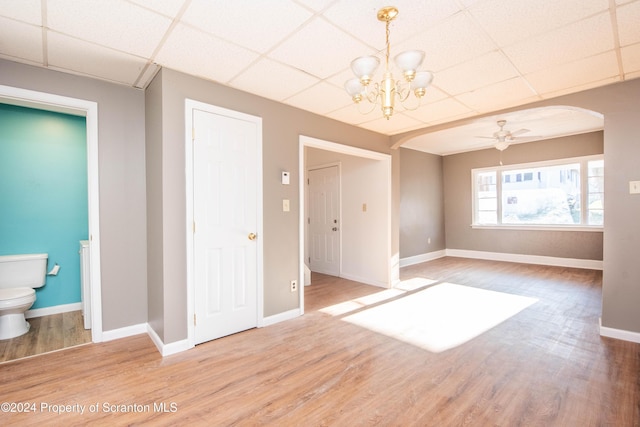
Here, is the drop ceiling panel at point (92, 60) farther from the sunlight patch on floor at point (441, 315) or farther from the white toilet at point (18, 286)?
the sunlight patch on floor at point (441, 315)

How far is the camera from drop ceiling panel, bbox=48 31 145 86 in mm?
2215

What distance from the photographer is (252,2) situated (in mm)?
1789

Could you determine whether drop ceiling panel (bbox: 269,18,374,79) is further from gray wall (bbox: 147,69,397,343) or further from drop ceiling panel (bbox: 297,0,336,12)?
gray wall (bbox: 147,69,397,343)

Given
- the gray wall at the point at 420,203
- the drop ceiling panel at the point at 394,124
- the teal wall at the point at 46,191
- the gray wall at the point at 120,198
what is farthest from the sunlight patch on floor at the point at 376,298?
the teal wall at the point at 46,191

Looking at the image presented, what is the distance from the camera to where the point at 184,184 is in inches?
106

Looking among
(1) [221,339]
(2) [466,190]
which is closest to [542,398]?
(1) [221,339]

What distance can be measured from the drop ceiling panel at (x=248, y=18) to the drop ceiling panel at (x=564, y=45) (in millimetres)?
1703

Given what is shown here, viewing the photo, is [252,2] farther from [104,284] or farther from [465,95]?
[104,284]

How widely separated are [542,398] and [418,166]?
5.60 metres

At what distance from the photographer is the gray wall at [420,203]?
662cm

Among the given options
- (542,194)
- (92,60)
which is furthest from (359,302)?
(542,194)

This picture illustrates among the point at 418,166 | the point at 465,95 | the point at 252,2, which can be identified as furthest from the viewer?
the point at 418,166

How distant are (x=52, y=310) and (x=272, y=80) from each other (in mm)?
3690

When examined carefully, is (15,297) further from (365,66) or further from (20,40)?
(365,66)
